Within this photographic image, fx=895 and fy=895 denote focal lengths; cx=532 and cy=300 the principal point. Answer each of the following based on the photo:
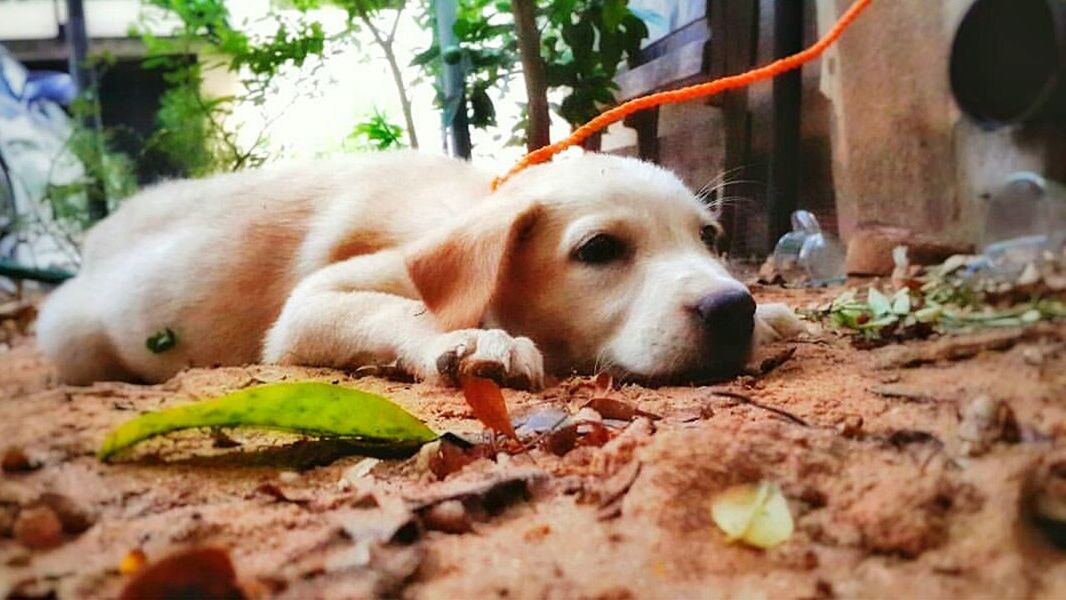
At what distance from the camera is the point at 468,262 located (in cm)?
243

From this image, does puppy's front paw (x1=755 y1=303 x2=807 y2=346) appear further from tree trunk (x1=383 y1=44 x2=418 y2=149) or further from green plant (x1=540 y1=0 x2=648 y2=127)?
tree trunk (x1=383 y1=44 x2=418 y2=149)

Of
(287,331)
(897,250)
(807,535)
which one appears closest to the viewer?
(807,535)

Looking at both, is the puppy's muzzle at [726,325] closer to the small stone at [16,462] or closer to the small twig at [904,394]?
the small twig at [904,394]

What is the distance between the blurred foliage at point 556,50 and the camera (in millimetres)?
2387

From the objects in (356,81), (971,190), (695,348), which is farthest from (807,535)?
(356,81)

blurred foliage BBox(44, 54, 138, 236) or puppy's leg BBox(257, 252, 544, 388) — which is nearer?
puppy's leg BBox(257, 252, 544, 388)

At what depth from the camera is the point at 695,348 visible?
2.21 meters

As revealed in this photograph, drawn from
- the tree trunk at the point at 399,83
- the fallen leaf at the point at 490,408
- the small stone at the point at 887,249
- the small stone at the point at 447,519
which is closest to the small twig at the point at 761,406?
the small stone at the point at 887,249

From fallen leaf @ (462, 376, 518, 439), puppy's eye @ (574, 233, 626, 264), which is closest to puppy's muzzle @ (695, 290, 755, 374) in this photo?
puppy's eye @ (574, 233, 626, 264)

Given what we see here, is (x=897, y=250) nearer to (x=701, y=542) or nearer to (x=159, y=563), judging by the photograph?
(x=701, y=542)

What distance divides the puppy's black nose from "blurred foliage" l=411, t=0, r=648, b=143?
642 millimetres

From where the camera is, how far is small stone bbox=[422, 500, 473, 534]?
3.39 ft

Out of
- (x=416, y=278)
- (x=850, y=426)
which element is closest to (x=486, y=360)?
(x=416, y=278)

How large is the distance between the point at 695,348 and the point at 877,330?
699mm
